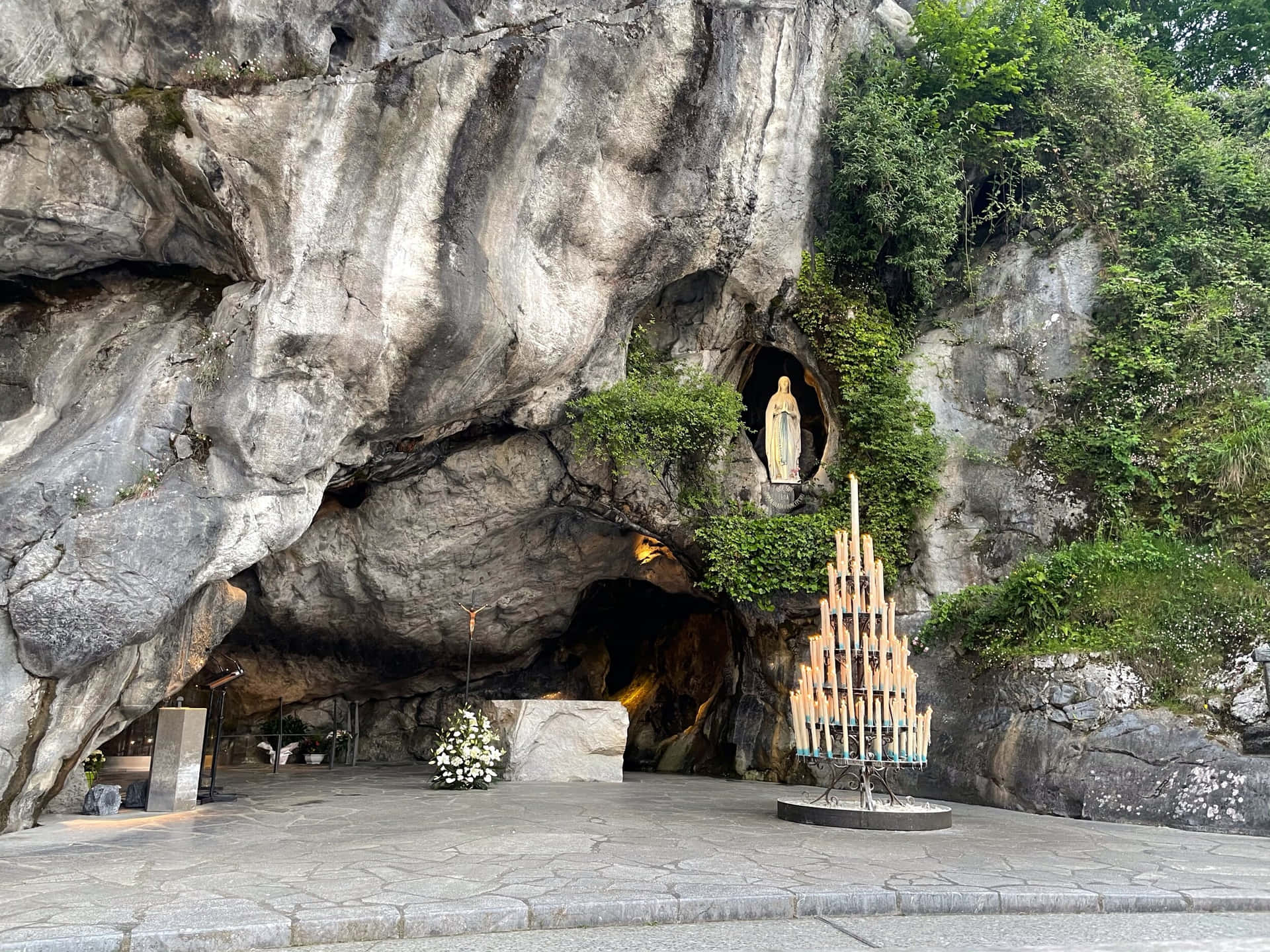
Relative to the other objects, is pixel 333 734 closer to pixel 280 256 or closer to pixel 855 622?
pixel 280 256

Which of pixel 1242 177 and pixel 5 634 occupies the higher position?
pixel 1242 177

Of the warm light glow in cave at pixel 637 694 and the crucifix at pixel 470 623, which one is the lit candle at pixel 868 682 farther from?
the warm light glow in cave at pixel 637 694

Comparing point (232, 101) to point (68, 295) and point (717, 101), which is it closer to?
point (68, 295)

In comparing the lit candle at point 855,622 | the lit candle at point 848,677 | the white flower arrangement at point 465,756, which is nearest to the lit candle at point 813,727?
the lit candle at point 848,677

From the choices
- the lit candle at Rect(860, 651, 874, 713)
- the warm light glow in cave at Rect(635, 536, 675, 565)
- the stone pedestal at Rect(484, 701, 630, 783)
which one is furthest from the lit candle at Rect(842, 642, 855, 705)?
the warm light glow in cave at Rect(635, 536, 675, 565)

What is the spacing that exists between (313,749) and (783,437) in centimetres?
1068

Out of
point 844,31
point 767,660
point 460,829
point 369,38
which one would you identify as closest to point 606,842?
point 460,829

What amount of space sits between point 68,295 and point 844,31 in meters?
10.9

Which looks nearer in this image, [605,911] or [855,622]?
[605,911]

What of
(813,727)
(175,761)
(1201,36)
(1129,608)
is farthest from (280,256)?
(1201,36)

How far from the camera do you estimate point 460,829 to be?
762 cm

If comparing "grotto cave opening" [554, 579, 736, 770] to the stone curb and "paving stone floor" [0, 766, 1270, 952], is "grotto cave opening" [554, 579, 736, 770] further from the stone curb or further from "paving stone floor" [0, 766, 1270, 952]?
the stone curb

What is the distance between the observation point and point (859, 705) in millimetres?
8234

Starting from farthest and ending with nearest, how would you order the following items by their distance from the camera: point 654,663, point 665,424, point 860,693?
point 654,663 < point 665,424 < point 860,693
